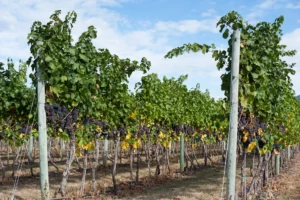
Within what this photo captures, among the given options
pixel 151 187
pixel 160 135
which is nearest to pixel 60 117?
pixel 151 187

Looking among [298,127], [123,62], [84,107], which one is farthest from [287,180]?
[84,107]

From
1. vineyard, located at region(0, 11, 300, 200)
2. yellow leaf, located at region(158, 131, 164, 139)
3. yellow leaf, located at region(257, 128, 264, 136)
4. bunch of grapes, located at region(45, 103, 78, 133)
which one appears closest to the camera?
vineyard, located at region(0, 11, 300, 200)

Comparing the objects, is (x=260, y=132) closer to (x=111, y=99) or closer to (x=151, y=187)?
Result: (x=111, y=99)

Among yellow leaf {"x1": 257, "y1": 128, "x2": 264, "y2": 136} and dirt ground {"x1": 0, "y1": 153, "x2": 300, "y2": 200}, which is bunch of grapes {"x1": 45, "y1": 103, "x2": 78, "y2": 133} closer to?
dirt ground {"x1": 0, "y1": 153, "x2": 300, "y2": 200}

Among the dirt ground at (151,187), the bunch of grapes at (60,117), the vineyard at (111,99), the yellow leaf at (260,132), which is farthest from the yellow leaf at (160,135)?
the bunch of grapes at (60,117)

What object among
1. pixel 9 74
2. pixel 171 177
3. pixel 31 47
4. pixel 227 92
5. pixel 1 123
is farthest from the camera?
pixel 171 177

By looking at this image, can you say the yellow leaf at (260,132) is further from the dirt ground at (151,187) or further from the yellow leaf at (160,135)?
the yellow leaf at (160,135)

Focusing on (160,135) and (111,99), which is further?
(160,135)

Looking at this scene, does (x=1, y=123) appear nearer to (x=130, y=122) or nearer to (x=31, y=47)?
(x=130, y=122)

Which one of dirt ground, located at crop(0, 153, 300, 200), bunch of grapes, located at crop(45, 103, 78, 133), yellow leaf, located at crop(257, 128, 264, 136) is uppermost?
bunch of grapes, located at crop(45, 103, 78, 133)

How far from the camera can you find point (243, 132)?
6957mm

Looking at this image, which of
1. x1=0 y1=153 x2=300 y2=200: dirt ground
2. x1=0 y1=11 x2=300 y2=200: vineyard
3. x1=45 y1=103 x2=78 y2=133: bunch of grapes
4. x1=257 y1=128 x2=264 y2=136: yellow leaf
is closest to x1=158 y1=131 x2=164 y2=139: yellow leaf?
x1=0 y1=11 x2=300 y2=200: vineyard

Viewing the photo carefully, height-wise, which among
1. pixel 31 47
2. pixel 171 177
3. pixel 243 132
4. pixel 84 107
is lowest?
pixel 171 177

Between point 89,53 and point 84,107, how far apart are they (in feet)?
3.66
